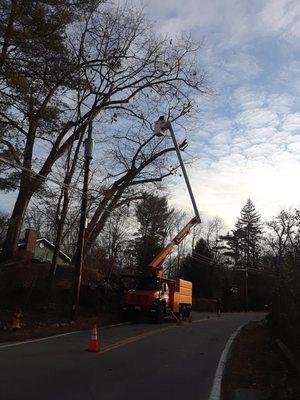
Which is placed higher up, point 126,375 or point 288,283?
point 288,283

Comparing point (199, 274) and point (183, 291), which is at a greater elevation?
point (199, 274)

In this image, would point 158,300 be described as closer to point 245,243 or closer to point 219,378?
point 219,378

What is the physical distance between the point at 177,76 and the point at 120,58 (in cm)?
493

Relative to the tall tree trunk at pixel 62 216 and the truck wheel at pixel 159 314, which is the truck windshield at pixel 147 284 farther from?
the tall tree trunk at pixel 62 216

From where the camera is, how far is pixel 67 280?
102ft

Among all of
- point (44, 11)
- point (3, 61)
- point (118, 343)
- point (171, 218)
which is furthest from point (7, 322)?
point (171, 218)

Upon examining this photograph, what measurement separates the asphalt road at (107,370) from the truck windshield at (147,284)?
37.3ft

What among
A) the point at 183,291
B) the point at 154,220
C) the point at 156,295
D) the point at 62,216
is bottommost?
the point at 156,295

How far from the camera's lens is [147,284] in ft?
94.6

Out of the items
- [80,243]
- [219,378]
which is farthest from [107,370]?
[80,243]

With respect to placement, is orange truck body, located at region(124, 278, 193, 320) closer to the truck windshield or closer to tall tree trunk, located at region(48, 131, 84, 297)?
the truck windshield

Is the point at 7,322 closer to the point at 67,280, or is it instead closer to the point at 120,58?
the point at 67,280

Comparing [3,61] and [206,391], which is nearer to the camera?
[206,391]

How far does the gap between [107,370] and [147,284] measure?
18.1 metres
